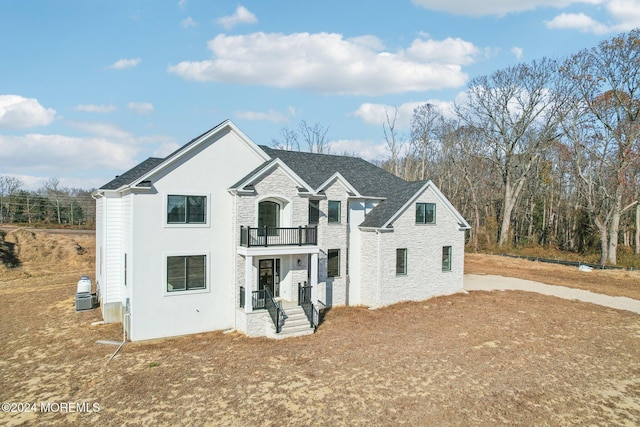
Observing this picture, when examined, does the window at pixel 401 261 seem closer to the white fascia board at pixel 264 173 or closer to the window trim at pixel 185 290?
the white fascia board at pixel 264 173

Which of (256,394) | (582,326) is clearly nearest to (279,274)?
(256,394)

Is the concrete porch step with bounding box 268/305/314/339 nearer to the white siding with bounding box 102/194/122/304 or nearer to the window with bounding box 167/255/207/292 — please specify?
the window with bounding box 167/255/207/292

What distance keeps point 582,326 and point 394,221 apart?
897 cm

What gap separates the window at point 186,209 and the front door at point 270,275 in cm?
322

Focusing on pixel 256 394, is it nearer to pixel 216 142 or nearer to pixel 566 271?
pixel 216 142

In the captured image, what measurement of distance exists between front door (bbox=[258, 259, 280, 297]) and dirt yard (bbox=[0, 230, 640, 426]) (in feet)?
8.41

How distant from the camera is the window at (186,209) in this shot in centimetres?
1446

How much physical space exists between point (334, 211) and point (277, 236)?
153 inches

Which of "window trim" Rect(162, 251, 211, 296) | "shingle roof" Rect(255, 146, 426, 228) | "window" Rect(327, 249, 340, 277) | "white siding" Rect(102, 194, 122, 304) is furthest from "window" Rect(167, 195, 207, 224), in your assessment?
"window" Rect(327, 249, 340, 277)

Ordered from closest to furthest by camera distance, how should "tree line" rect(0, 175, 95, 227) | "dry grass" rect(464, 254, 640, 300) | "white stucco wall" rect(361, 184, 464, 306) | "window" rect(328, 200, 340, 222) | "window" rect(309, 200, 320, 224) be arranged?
"window" rect(309, 200, 320, 224)
"window" rect(328, 200, 340, 222)
"white stucco wall" rect(361, 184, 464, 306)
"dry grass" rect(464, 254, 640, 300)
"tree line" rect(0, 175, 95, 227)

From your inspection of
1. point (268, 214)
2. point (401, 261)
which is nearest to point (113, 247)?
point (268, 214)

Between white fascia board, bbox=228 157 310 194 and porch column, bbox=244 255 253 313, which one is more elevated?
white fascia board, bbox=228 157 310 194

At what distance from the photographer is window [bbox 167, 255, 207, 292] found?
14.4 meters

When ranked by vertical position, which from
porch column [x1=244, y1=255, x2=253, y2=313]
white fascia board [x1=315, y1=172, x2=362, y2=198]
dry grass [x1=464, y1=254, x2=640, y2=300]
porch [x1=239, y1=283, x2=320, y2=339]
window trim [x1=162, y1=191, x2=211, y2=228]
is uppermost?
white fascia board [x1=315, y1=172, x2=362, y2=198]
